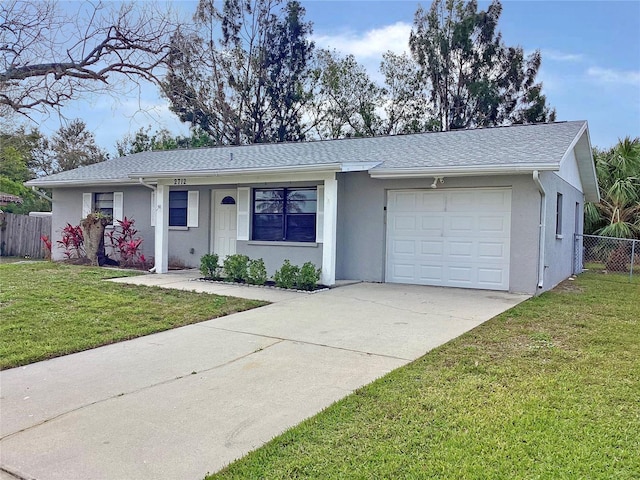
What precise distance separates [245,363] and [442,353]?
2.15 metres

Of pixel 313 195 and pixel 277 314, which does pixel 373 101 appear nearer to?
pixel 313 195

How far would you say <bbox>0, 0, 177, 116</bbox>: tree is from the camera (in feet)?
19.9

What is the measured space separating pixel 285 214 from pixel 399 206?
2.75 meters

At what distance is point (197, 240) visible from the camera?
44.8 ft

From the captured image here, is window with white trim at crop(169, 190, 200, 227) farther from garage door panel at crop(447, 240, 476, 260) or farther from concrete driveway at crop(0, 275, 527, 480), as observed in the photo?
garage door panel at crop(447, 240, 476, 260)

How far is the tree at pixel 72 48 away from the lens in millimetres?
6062

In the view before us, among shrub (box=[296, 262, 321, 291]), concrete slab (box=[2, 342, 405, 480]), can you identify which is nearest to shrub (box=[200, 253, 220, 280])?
shrub (box=[296, 262, 321, 291])

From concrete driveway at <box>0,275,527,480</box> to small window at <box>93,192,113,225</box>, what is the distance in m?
9.43

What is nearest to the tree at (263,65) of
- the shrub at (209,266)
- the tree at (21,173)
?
the tree at (21,173)

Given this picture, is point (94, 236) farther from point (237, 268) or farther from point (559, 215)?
point (559, 215)

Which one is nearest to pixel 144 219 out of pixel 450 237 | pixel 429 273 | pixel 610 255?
pixel 429 273

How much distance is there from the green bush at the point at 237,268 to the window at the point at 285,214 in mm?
1369

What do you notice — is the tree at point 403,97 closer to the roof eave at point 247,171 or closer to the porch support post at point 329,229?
the roof eave at point 247,171

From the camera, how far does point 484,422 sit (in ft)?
11.8
